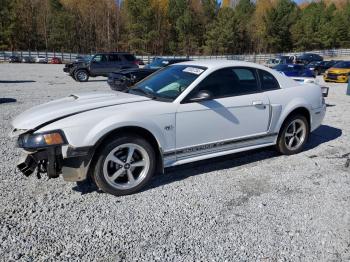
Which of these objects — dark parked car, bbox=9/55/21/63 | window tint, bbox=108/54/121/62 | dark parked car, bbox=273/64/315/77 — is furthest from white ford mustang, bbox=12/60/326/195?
dark parked car, bbox=9/55/21/63

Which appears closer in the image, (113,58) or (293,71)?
(293,71)

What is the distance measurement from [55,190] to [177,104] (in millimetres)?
1790

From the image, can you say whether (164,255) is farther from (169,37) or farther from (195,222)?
(169,37)

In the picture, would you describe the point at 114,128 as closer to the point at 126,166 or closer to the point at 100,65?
the point at 126,166

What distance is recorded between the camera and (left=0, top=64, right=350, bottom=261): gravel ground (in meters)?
2.80

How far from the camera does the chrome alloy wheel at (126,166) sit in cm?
364

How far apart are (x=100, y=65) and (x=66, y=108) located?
49.5ft

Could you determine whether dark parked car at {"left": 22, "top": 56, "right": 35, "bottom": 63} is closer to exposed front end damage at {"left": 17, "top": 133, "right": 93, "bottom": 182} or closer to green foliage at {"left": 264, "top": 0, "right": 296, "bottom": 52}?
exposed front end damage at {"left": 17, "top": 133, "right": 93, "bottom": 182}

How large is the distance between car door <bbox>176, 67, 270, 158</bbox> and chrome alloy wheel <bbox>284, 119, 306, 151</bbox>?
2.17ft

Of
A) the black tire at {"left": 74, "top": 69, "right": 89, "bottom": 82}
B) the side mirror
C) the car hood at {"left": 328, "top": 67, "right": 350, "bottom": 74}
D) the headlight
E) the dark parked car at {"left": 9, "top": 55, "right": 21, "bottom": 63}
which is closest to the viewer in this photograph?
the headlight

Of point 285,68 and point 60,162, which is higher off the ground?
point 285,68

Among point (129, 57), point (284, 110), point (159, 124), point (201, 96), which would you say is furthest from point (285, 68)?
point (159, 124)

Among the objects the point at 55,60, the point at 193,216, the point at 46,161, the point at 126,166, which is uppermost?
the point at 55,60

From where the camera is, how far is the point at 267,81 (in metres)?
4.84
